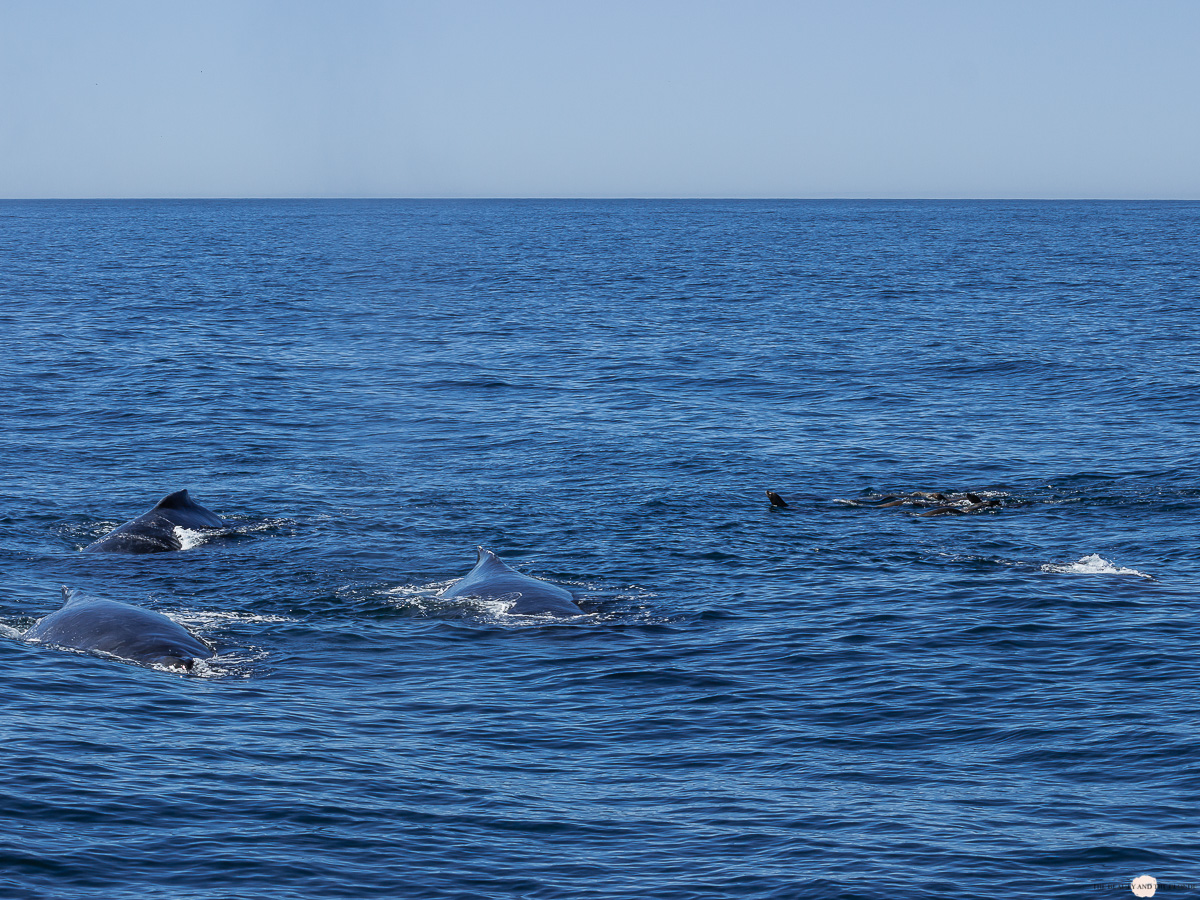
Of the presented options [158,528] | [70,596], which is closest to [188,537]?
[158,528]

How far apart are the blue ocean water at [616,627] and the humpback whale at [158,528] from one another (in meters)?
0.65

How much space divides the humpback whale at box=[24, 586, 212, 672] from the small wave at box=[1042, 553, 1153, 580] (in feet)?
47.4

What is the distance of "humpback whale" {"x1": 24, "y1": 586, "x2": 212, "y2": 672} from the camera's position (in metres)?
18.8

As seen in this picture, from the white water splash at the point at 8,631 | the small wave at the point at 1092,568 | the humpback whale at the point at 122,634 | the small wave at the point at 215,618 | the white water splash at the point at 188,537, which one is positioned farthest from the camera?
the white water splash at the point at 188,537

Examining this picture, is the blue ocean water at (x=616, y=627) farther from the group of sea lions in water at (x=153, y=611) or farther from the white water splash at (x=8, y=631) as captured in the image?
the group of sea lions in water at (x=153, y=611)

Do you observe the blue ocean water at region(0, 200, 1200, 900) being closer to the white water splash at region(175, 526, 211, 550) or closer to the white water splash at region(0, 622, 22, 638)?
the white water splash at region(0, 622, 22, 638)

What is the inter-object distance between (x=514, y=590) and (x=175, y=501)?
822 cm

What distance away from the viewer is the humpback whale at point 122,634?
18.8 m

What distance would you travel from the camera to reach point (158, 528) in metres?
25.6

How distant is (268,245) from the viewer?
13875 centimetres

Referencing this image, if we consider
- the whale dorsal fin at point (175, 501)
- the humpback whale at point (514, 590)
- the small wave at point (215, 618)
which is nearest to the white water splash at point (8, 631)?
the small wave at point (215, 618)

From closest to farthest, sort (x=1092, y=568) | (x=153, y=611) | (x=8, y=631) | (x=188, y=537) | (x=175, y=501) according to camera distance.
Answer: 1. (x=8, y=631)
2. (x=153, y=611)
3. (x=1092, y=568)
4. (x=188, y=537)
5. (x=175, y=501)

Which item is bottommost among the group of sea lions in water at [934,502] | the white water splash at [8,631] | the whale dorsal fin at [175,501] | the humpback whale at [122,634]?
the white water splash at [8,631]

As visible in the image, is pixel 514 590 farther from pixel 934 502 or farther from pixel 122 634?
pixel 934 502
